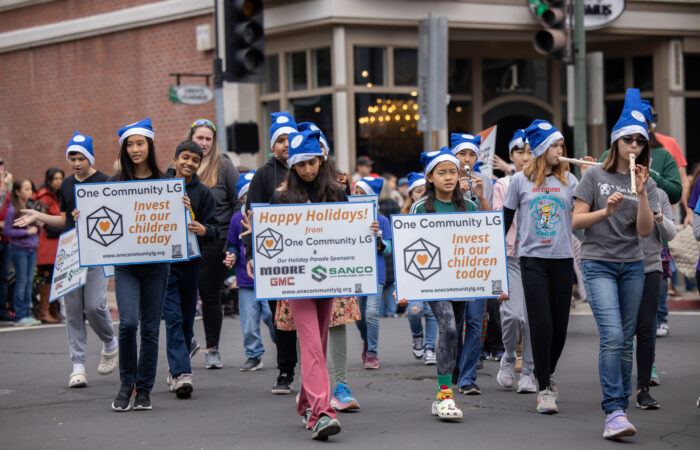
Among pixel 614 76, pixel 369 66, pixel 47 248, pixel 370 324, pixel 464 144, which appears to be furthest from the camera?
pixel 614 76

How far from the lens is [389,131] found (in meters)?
18.6

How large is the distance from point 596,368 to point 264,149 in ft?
36.1

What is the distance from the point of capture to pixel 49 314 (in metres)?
15.1

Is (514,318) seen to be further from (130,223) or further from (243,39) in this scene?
(243,39)

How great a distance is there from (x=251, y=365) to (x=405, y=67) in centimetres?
1001

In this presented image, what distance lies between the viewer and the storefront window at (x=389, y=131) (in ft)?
60.1

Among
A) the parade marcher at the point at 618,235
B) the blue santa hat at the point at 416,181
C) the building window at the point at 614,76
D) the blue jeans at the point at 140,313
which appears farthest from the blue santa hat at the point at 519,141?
the building window at the point at 614,76

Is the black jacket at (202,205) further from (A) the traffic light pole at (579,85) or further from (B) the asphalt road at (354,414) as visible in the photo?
(A) the traffic light pole at (579,85)

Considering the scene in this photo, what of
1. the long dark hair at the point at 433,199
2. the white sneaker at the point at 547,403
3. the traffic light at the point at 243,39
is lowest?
the white sneaker at the point at 547,403

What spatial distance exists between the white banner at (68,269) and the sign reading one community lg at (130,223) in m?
0.53

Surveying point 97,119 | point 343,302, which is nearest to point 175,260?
point 343,302

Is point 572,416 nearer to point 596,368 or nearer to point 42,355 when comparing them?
point 596,368

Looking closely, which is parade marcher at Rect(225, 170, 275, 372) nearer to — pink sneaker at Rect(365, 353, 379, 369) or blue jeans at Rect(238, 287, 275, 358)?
blue jeans at Rect(238, 287, 275, 358)

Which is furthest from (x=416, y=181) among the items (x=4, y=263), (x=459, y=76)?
(x=459, y=76)
